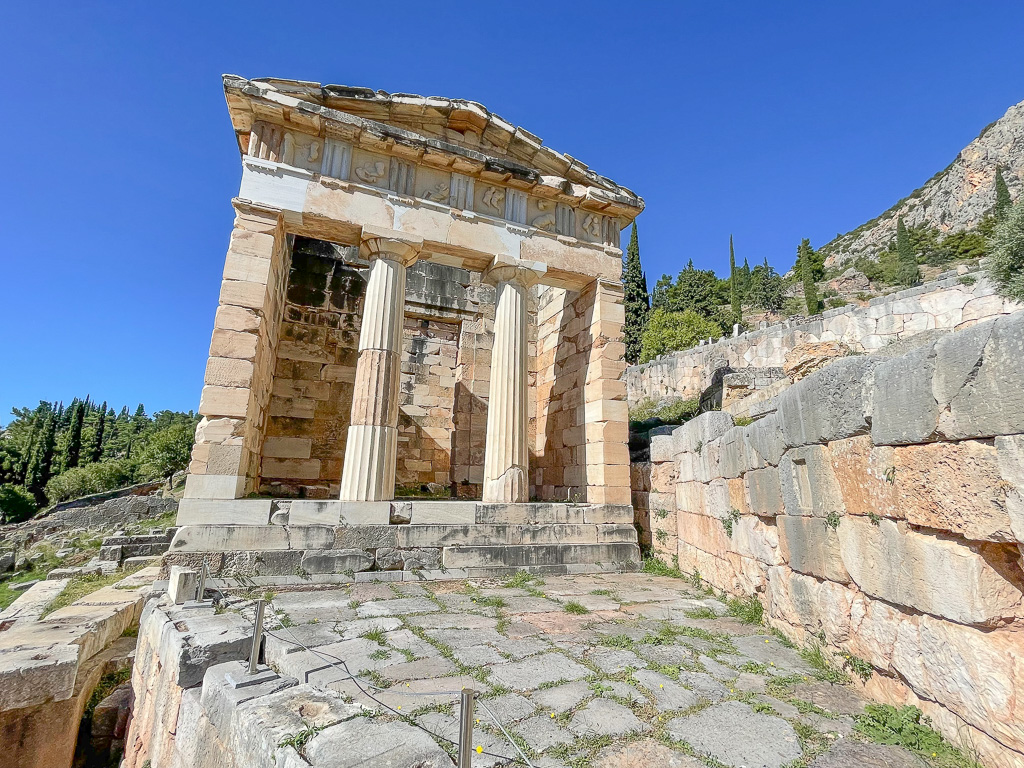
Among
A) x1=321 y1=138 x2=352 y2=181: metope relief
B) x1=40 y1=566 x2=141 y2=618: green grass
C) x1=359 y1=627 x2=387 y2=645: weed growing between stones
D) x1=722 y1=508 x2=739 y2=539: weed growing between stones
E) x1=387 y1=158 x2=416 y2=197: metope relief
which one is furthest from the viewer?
x1=387 y1=158 x2=416 y2=197: metope relief

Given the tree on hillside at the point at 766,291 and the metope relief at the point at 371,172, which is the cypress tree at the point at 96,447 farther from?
the tree on hillside at the point at 766,291

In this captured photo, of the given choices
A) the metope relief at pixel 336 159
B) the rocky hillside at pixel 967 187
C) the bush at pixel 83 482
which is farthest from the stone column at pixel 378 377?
the rocky hillside at pixel 967 187

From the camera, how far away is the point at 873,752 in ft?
7.84

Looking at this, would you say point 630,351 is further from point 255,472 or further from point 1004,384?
point 1004,384

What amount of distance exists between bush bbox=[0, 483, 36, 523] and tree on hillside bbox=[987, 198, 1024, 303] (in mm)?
46491

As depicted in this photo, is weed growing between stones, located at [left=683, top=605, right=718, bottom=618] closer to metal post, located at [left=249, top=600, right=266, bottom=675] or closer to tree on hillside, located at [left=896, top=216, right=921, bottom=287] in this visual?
metal post, located at [left=249, top=600, right=266, bottom=675]

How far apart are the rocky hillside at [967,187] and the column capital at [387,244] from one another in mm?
61028

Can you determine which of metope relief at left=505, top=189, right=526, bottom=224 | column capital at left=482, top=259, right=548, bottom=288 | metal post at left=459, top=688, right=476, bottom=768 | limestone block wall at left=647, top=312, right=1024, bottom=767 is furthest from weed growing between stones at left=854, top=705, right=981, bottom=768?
metope relief at left=505, top=189, right=526, bottom=224

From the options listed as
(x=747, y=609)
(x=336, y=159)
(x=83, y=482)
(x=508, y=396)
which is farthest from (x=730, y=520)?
(x=83, y=482)

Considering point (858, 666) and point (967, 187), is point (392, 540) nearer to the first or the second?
point (858, 666)

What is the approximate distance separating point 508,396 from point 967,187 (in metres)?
70.6

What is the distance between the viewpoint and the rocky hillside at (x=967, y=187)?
49562mm

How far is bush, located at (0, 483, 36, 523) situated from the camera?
101 ft

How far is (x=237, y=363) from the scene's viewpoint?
7.05 meters
